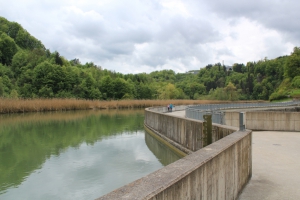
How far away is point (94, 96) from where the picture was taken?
272 feet

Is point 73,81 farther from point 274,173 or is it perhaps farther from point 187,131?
point 274,173

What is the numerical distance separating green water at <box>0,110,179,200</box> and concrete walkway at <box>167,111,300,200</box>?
4.25 m

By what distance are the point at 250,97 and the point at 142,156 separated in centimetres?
13054

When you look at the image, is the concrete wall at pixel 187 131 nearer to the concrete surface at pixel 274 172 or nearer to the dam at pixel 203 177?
the concrete surface at pixel 274 172

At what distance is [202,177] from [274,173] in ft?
13.2

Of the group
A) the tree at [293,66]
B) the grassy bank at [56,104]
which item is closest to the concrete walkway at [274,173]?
the grassy bank at [56,104]

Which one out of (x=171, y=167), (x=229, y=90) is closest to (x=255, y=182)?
(x=171, y=167)

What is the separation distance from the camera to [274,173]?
7.34 metres

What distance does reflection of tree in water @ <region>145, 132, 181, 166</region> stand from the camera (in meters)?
13.5

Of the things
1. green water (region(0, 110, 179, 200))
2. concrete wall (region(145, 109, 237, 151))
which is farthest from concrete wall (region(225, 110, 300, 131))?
green water (region(0, 110, 179, 200))

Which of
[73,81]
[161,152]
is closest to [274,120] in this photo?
[161,152]

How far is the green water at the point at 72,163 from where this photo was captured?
9250mm

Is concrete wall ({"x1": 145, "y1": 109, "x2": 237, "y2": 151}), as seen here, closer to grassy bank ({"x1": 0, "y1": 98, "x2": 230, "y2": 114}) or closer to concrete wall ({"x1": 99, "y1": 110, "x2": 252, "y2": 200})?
concrete wall ({"x1": 99, "y1": 110, "x2": 252, "y2": 200})

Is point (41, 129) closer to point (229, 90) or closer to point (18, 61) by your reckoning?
point (18, 61)
